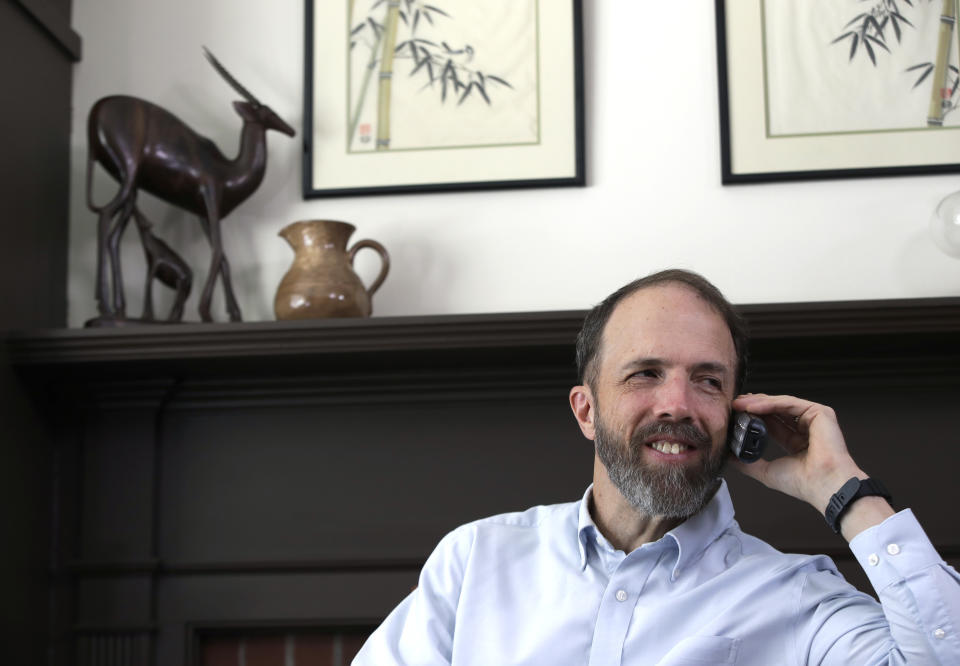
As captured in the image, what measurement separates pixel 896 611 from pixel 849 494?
6.6 inches

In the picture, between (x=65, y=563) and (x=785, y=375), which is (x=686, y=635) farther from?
(x=65, y=563)

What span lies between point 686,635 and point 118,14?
2.02 metres

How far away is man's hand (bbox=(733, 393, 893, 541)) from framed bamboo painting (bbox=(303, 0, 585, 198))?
0.90m

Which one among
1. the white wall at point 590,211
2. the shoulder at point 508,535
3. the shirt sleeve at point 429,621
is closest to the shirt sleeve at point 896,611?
the shoulder at point 508,535

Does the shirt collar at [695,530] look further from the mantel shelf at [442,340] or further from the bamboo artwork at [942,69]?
the bamboo artwork at [942,69]

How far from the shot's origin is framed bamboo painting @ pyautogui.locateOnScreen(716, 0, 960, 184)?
2.17m

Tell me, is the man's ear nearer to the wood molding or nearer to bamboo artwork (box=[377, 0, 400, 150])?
bamboo artwork (box=[377, 0, 400, 150])

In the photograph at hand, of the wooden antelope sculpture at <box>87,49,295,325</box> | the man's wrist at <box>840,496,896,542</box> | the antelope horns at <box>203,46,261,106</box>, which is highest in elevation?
the antelope horns at <box>203,46,261,106</box>

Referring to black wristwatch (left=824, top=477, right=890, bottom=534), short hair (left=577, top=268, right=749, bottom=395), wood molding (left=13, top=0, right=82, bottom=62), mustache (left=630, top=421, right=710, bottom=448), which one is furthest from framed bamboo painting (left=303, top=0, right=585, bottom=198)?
black wristwatch (left=824, top=477, right=890, bottom=534)

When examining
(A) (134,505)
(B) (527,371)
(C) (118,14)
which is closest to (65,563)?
(A) (134,505)

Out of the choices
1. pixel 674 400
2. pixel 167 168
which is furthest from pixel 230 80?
pixel 674 400

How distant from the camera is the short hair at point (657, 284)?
153 centimetres

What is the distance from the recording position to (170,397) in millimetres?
2193

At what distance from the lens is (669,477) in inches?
56.0
